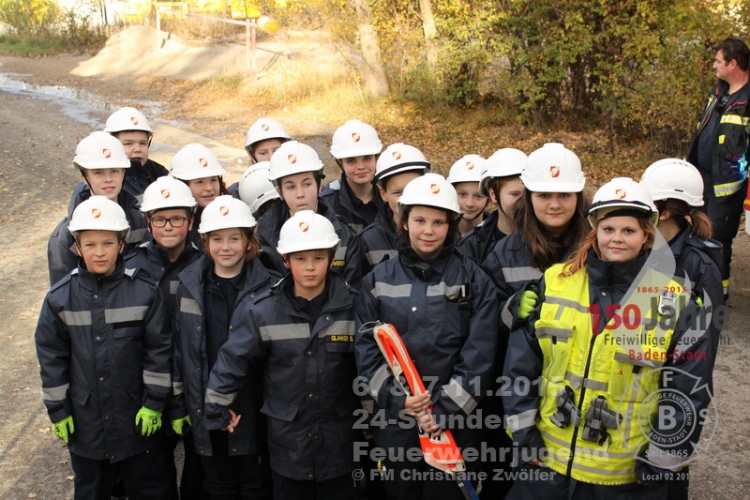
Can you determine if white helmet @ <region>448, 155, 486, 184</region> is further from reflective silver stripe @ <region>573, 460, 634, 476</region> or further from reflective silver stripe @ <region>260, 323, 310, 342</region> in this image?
reflective silver stripe @ <region>573, 460, 634, 476</region>

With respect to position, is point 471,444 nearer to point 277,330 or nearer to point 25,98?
point 277,330

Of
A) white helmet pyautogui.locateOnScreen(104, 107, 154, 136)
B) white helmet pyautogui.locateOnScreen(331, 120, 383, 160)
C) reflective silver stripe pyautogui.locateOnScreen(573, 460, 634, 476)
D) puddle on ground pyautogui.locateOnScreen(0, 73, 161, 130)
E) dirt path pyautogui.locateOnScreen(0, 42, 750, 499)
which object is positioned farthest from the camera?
puddle on ground pyautogui.locateOnScreen(0, 73, 161, 130)

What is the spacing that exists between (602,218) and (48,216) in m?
9.70

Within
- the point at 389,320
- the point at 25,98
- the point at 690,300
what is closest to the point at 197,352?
the point at 389,320

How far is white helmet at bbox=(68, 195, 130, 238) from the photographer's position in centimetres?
→ 425

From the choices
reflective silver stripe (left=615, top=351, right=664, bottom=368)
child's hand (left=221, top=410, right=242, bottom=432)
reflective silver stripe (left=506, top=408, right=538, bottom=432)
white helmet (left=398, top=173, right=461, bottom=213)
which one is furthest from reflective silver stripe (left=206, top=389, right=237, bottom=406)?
reflective silver stripe (left=615, top=351, right=664, bottom=368)

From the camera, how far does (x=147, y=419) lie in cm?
420

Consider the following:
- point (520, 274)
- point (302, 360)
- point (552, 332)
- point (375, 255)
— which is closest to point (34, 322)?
point (375, 255)

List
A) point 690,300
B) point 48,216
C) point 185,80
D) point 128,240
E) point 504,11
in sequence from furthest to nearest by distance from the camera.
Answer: point 185,80 → point 504,11 → point 48,216 → point 128,240 → point 690,300

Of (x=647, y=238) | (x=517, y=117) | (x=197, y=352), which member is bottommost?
(x=197, y=352)

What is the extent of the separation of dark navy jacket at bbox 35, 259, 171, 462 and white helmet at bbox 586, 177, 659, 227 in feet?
7.93

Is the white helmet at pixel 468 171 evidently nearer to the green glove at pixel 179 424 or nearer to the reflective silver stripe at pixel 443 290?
the reflective silver stripe at pixel 443 290

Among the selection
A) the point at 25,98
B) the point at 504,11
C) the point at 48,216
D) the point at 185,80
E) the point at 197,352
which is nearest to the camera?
the point at 197,352

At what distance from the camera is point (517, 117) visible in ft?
46.8
